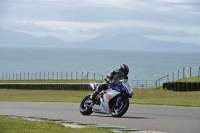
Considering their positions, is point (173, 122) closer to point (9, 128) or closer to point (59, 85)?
point (9, 128)

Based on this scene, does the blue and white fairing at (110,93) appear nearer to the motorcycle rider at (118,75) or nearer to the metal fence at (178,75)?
the motorcycle rider at (118,75)

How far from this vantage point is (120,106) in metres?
18.3

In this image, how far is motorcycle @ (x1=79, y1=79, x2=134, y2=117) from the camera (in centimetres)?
1811

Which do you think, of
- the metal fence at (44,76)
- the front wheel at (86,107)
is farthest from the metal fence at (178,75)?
the front wheel at (86,107)

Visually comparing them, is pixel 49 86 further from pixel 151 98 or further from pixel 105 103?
pixel 105 103

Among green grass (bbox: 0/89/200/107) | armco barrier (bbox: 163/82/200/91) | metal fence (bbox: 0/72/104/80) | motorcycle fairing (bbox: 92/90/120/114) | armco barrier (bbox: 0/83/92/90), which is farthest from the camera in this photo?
metal fence (bbox: 0/72/104/80)

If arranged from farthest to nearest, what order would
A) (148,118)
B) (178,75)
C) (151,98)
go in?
(178,75)
(151,98)
(148,118)

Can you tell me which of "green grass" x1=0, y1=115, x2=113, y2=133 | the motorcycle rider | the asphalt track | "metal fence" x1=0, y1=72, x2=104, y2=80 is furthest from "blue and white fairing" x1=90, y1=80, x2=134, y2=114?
"metal fence" x1=0, y1=72, x2=104, y2=80

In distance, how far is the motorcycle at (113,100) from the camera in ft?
59.4

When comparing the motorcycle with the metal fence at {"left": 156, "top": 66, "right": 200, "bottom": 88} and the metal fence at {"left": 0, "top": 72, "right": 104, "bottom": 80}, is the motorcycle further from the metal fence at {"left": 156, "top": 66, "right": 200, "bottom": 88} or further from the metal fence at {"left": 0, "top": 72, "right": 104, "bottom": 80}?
the metal fence at {"left": 0, "top": 72, "right": 104, "bottom": 80}

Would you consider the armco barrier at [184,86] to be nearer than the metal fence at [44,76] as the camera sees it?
Yes

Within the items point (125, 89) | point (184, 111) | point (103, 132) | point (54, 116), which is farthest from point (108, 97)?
point (103, 132)

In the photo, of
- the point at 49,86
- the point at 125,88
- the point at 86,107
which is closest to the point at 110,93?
the point at 125,88

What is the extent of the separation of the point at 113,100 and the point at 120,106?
0.98 ft
